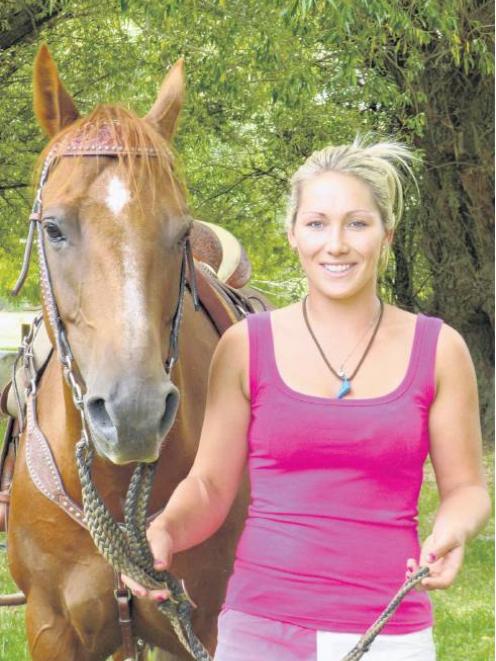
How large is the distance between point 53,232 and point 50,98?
0.52 metres

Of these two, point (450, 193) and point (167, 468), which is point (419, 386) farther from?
point (450, 193)

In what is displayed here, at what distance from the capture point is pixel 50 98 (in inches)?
119

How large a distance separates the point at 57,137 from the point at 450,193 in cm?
984

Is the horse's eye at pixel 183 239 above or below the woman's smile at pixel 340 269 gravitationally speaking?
above

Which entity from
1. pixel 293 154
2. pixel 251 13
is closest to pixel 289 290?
pixel 293 154

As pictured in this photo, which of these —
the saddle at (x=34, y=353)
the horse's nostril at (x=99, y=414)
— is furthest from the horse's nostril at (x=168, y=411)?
the saddle at (x=34, y=353)

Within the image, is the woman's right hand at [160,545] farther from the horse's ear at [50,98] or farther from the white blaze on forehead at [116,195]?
the horse's ear at [50,98]

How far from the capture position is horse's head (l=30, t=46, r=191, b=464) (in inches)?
92.5

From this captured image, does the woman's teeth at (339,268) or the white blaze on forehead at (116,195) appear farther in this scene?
the white blaze on forehead at (116,195)

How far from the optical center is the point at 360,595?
209cm

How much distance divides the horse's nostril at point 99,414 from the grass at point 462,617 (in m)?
3.35

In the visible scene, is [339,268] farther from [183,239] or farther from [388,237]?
[183,239]

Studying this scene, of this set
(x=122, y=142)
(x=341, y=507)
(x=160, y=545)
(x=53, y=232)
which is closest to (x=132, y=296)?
(x=53, y=232)

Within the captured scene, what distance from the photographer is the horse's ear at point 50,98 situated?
2.95 m
